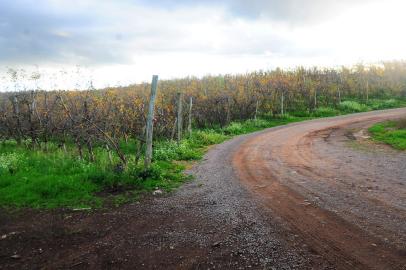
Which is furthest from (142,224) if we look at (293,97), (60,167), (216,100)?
(293,97)

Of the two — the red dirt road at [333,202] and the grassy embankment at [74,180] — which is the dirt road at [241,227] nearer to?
the red dirt road at [333,202]

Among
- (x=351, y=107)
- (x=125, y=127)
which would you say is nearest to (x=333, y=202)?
(x=125, y=127)

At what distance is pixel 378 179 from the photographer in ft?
Result: 31.0

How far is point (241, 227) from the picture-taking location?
656 cm

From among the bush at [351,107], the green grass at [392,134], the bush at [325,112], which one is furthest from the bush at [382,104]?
the green grass at [392,134]

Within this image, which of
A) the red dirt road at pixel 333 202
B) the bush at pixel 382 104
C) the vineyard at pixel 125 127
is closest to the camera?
the red dirt road at pixel 333 202

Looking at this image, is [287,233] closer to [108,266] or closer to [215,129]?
[108,266]

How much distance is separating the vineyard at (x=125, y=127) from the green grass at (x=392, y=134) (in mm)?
8168

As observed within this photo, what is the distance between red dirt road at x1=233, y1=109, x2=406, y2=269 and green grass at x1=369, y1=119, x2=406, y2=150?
263 centimetres

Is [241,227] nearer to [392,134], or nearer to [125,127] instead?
[125,127]

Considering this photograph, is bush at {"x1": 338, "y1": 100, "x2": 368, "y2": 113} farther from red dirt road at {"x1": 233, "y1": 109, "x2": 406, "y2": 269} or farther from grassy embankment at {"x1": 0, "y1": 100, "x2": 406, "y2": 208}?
grassy embankment at {"x1": 0, "y1": 100, "x2": 406, "y2": 208}

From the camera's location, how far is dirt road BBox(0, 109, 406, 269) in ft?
17.5

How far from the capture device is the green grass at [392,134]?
1497 cm

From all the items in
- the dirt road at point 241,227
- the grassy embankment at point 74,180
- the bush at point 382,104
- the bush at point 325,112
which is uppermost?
the bush at point 382,104
